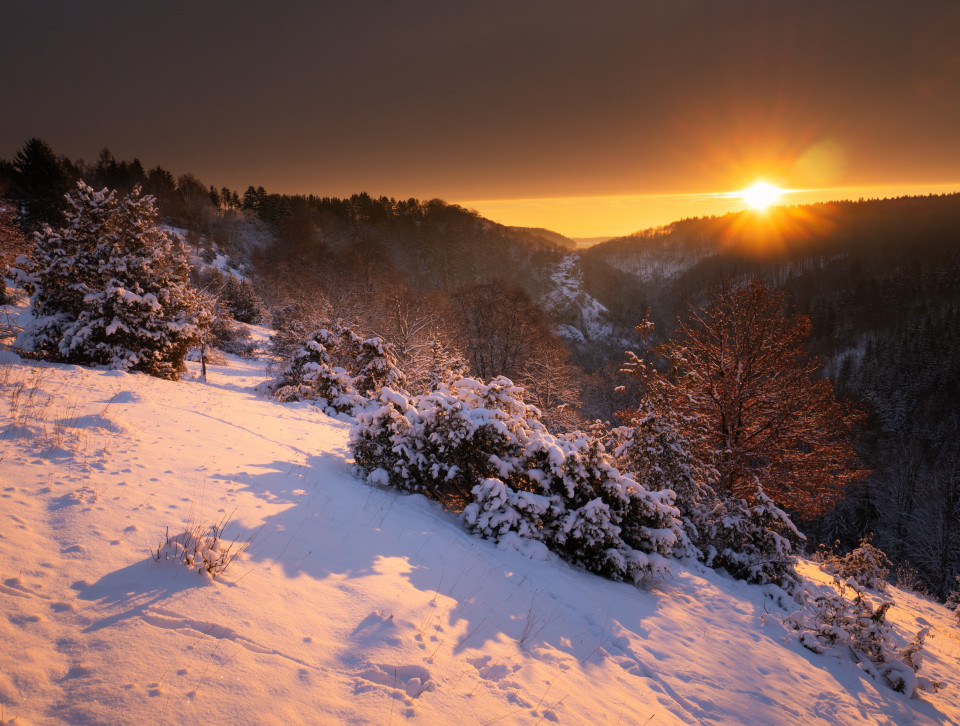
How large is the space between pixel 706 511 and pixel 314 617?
30.3ft

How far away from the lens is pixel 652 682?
4.26 m

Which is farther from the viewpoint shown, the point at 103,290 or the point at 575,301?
the point at 575,301

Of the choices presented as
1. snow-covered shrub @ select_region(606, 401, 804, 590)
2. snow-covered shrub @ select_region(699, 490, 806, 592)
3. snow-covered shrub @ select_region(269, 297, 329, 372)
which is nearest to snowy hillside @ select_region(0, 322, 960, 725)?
snow-covered shrub @ select_region(699, 490, 806, 592)

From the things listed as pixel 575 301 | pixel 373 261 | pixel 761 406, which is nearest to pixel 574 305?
pixel 575 301

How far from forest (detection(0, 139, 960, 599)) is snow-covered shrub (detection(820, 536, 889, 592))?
27.5 inches

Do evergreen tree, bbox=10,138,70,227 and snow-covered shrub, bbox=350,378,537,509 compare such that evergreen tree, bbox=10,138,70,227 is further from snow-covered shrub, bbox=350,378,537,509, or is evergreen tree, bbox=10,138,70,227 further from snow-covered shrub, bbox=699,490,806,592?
snow-covered shrub, bbox=699,490,806,592

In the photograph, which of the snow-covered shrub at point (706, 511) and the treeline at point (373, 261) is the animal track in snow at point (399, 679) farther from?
the treeline at point (373, 261)

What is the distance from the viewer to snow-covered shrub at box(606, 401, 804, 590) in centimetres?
872

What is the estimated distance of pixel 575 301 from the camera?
107m

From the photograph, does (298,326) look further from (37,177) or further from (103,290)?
(37,177)

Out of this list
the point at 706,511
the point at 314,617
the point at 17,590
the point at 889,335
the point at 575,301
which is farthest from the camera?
the point at 575,301

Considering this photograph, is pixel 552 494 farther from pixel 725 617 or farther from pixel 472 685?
pixel 472 685

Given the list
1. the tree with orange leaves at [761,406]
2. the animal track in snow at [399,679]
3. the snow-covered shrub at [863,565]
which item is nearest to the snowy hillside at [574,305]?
the tree with orange leaves at [761,406]

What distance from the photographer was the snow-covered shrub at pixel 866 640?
575 centimetres
